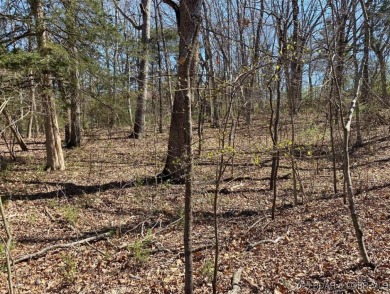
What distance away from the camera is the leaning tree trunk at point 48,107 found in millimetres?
6669

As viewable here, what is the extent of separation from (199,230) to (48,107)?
506 centimetres

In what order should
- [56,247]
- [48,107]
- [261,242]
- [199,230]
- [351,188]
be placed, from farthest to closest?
[48,107] → [199,230] → [56,247] → [261,242] → [351,188]

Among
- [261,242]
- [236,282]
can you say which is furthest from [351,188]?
[261,242]

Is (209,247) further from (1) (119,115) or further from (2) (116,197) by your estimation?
(1) (119,115)

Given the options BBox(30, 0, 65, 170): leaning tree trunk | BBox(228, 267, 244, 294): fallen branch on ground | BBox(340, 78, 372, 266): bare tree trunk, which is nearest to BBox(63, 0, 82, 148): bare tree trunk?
BBox(30, 0, 65, 170): leaning tree trunk

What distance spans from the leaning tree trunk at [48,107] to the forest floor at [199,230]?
0.43m

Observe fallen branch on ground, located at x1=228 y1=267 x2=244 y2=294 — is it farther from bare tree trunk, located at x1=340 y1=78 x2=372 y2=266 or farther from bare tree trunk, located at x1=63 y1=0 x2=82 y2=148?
bare tree trunk, located at x1=63 y1=0 x2=82 y2=148

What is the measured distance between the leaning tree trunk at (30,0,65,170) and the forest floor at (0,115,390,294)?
43 centimetres

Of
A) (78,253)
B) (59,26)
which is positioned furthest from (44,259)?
(59,26)

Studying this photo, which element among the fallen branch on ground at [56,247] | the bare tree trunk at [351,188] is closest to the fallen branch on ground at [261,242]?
the bare tree trunk at [351,188]

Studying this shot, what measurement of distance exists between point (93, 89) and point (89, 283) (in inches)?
222

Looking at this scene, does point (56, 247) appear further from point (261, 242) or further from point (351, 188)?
point (351, 188)

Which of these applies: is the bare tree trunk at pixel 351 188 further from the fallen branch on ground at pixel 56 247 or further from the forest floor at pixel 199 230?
the fallen branch on ground at pixel 56 247

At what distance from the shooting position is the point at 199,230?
541 centimetres
